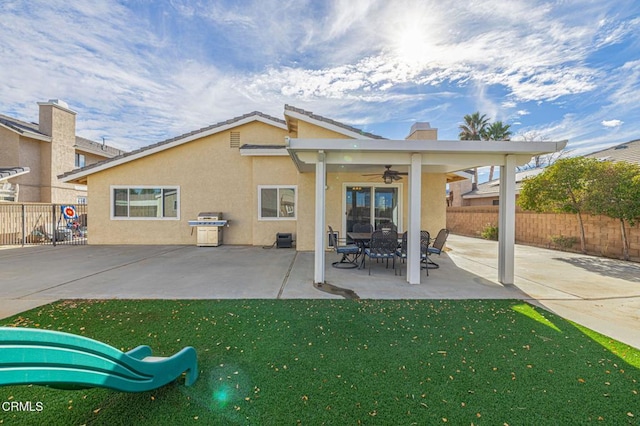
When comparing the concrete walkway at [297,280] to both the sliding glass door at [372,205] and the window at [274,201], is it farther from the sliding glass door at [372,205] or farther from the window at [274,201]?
the window at [274,201]

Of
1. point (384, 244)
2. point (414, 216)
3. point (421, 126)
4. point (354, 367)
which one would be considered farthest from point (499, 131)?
point (354, 367)

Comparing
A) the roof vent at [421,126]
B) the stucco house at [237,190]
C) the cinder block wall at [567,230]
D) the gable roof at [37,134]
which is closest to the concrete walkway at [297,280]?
the cinder block wall at [567,230]

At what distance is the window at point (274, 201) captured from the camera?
1210 cm

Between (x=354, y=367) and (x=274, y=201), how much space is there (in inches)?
380

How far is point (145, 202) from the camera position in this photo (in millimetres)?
12547

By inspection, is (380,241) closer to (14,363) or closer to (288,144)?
(288,144)

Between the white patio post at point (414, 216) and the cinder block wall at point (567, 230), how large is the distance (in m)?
8.28

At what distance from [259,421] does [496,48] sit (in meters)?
13.3

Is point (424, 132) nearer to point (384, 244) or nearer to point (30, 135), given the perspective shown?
point (384, 244)

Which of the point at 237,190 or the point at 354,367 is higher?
the point at 237,190

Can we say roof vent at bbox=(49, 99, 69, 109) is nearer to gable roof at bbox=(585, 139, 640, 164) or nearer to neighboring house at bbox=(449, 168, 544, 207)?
neighboring house at bbox=(449, 168, 544, 207)

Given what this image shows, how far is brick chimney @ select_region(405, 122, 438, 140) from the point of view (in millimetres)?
10680

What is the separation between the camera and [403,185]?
36.6 feet

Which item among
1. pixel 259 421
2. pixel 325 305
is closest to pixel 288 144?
pixel 325 305
